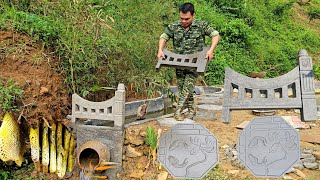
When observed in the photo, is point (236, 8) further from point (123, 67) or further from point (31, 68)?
point (31, 68)

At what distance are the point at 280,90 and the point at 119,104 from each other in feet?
5.67

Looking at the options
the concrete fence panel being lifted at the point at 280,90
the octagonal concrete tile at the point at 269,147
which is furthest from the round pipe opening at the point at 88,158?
the octagonal concrete tile at the point at 269,147

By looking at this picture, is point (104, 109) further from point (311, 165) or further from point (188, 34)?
point (311, 165)

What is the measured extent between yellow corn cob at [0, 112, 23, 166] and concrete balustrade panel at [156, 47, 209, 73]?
1891 mm

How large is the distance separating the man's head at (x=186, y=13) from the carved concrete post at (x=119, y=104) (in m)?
1.04

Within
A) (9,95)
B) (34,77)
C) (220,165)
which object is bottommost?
(220,165)

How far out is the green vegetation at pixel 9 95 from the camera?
4684mm

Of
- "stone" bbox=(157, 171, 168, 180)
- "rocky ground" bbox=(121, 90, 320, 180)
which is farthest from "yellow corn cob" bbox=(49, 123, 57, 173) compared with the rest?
"stone" bbox=(157, 171, 168, 180)

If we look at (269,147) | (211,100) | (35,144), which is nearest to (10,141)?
(35,144)

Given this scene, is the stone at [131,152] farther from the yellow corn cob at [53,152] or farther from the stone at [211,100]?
the stone at [211,100]

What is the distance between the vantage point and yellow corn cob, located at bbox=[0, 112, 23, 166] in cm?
450

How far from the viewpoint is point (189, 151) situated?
352 centimetres

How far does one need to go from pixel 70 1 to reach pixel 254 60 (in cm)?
668

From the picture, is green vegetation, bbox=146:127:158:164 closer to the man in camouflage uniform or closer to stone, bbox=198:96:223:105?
the man in camouflage uniform
